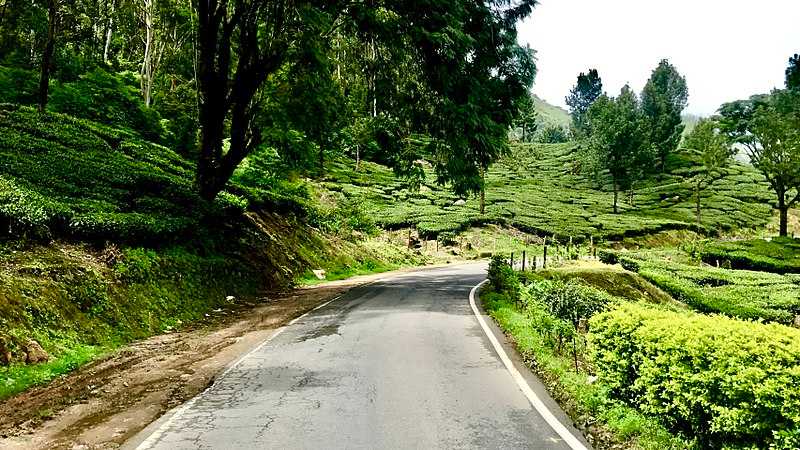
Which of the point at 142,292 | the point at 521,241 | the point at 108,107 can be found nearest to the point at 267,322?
the point at 142,292

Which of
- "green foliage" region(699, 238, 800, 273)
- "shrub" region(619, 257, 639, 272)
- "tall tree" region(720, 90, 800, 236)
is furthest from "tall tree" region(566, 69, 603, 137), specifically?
"shrub" region(619, 257, 639, 272)

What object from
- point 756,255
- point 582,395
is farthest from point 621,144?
point 582,395

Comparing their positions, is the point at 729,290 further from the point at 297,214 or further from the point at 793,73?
the point at 793,73

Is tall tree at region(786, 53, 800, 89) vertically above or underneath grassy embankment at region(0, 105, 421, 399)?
above

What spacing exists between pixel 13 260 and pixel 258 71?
1021 centimetres

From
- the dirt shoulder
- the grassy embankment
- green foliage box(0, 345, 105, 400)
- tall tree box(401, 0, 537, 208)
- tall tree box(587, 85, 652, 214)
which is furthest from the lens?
tall tree box(587, 85, 652, 214)

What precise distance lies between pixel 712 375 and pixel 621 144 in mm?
77015

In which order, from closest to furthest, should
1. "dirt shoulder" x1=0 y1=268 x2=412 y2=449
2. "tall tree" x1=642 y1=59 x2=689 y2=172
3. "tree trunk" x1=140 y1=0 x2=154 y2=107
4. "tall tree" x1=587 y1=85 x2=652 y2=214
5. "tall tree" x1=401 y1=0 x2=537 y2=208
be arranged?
"dirt shoulder" x1=0 y1=268 x2=412 y2=449, "tall tree" x1=401 y1=0 x2=537 y2=208, "tree trunk" x1=140 y1=0 x2=154 y2=107, "tall tree" x1=587 y1=85 x2=652 y2=214, "tall tree" x1=642 y1=59 x2=689 y2=172

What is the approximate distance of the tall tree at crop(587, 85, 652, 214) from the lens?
7538 cm

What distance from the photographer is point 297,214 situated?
31.7 m

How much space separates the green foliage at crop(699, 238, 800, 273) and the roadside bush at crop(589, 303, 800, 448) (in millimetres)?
41712

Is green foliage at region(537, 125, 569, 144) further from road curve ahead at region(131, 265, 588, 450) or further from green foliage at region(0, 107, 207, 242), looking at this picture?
road curve ahead at region(131, 265, 588, 450)

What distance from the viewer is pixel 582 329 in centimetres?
1327

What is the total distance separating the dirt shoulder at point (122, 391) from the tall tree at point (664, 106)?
89.1 metres
